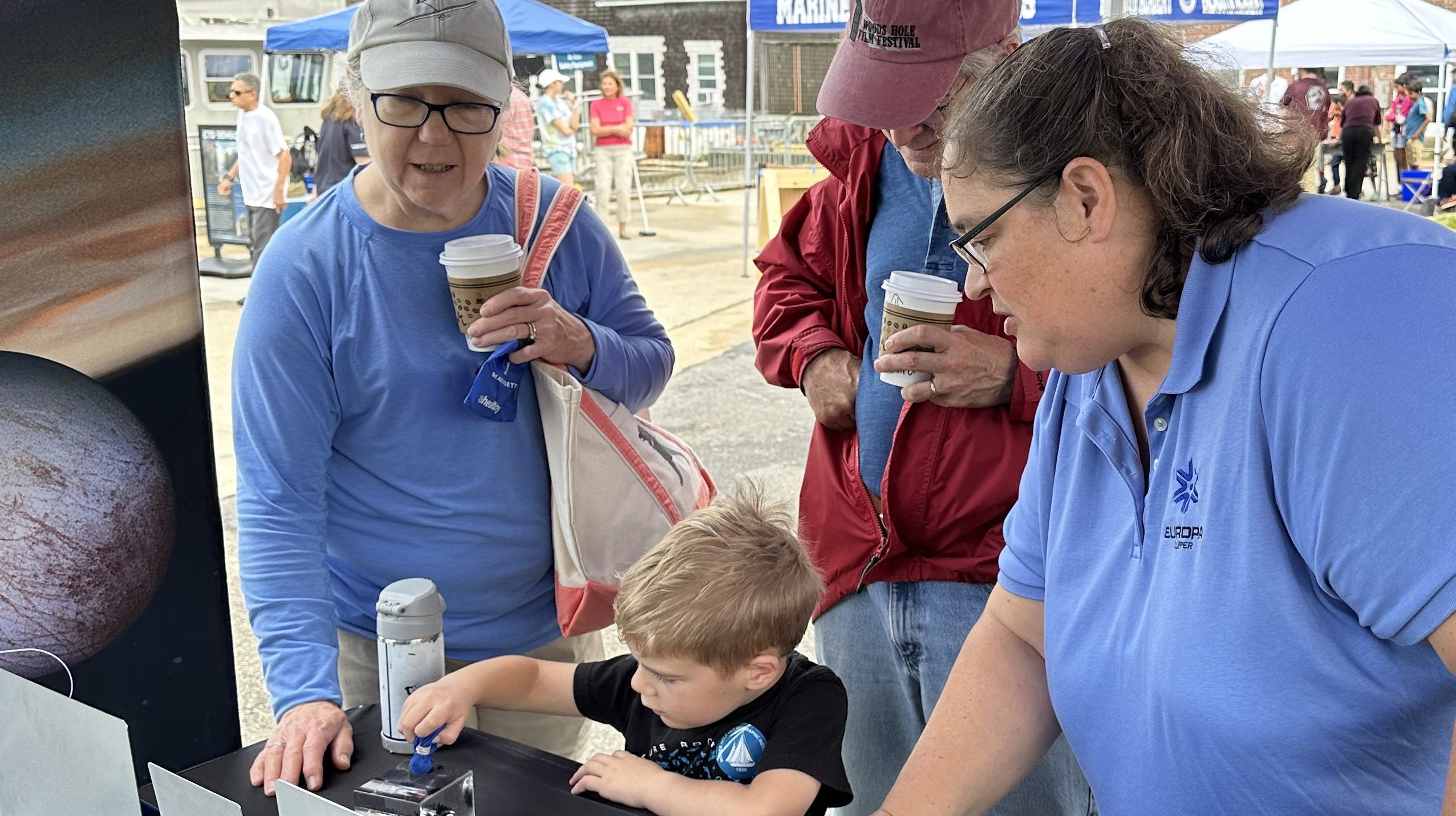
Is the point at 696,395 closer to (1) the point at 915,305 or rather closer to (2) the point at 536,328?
(2) the point at 536,328

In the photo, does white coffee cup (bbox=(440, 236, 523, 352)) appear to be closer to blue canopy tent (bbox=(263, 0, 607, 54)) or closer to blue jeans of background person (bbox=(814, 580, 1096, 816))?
blue jeans of background person (bbox=(814, 580, 1096, 816))

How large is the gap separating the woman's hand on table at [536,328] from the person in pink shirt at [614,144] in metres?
11.2

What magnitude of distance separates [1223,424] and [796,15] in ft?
25.4

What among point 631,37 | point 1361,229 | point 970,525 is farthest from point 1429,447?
point 631,37

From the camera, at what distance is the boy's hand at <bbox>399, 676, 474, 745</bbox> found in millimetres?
1421

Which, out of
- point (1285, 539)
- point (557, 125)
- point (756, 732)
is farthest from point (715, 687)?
point (557, 125)

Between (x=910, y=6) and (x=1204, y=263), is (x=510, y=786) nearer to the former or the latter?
(x=1204, y=263)

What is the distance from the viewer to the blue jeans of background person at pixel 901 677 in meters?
1.86

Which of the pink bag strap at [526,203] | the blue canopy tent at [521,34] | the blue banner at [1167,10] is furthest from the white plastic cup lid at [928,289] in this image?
the blue canopy tent at [521,34]

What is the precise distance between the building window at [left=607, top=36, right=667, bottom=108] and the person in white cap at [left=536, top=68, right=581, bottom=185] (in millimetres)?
11971

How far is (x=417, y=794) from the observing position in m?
1.27

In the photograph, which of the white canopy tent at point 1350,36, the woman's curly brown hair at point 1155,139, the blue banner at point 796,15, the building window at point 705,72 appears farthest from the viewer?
the building window at point 705,72

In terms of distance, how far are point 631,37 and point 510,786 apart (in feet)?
84.4

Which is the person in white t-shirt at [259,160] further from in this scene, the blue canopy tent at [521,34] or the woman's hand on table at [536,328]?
the woman's hand on table at [536,328]
